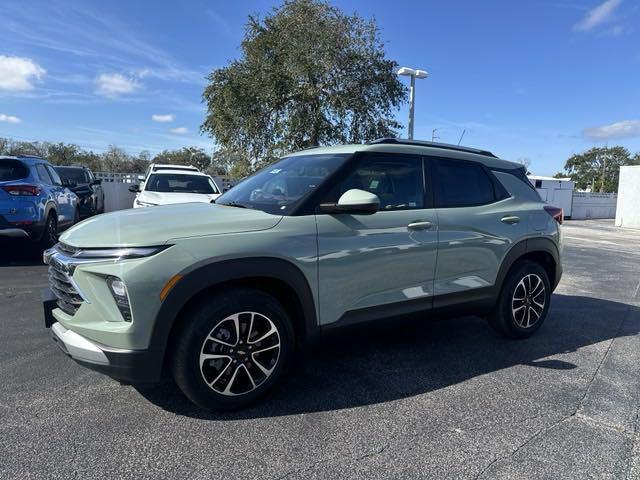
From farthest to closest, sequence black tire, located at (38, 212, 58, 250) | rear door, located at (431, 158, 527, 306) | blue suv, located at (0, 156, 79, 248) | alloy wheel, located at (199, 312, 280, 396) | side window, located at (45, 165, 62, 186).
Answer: side window, located at (45, 165, 62, 186), black tire, located at (38, 212, 58, 250), blue suv, located at (0, 156, 79, 248), rear door, located at (431, 158, 527, 306), alloy wheel, located at (199, 312, 280, 396)

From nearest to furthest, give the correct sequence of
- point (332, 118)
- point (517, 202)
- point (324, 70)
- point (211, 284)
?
point (211, 284) < point (517, 202) < point (324, 70) < point (332, 118)

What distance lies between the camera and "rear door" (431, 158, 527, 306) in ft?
12.9

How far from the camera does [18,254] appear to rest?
8.66m

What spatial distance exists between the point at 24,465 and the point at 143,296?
1.03 metres

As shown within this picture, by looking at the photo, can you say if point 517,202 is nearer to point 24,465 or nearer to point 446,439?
point 446,439

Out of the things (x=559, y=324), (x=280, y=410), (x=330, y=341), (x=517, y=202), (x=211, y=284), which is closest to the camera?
(x=211, y=284)

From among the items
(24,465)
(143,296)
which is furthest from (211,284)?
(24,465)

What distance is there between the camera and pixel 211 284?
9.28 ft

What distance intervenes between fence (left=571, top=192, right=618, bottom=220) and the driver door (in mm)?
30136

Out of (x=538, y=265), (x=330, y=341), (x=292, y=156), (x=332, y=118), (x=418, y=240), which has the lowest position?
(x=330, y=341)

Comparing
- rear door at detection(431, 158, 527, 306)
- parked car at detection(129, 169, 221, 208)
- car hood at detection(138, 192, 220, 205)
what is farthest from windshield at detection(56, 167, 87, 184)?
rear door at detection(431, 158, 527, 306)

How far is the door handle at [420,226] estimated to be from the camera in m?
3.67

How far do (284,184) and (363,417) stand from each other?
182 cm

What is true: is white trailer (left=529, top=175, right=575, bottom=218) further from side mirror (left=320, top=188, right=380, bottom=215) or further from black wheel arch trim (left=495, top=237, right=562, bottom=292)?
side mirror (left=320, top=188, right=380, bottom=215)
